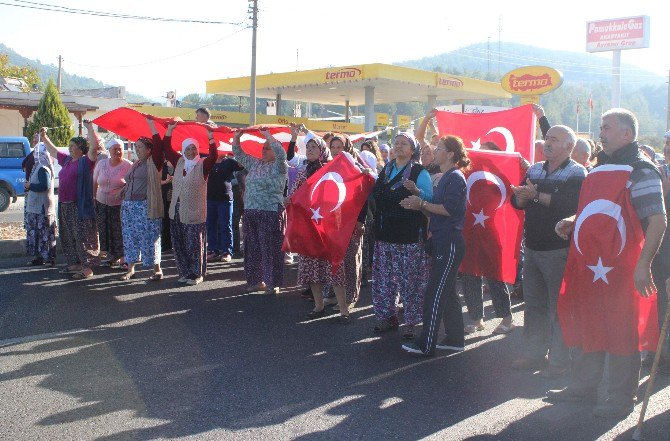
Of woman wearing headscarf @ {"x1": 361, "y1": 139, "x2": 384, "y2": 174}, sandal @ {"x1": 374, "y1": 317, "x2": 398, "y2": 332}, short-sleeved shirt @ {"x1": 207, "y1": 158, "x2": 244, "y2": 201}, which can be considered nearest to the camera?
sandal @ {"x1": 374, "y1": 317, "x2": 398, "y2": 332}

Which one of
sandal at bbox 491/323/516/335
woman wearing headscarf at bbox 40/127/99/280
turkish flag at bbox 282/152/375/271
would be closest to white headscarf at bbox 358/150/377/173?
turkish flag at bbox 282/152/375/271

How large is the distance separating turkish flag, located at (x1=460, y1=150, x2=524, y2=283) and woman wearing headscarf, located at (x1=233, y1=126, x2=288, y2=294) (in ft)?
8.37

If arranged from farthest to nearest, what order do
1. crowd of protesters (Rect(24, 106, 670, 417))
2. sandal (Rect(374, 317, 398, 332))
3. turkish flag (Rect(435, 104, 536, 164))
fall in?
turkish flag (Rect(435, 104, 536, 164)) < sandal (Rect(374, 317, 398, 332)) < crowd of protesters (Rect(24, 106, 670, 417))

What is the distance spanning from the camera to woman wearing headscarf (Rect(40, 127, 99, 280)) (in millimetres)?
9680

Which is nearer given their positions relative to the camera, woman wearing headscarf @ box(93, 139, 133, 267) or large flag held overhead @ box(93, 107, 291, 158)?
large flag held overhead @ box(93, 107, 291, 158)

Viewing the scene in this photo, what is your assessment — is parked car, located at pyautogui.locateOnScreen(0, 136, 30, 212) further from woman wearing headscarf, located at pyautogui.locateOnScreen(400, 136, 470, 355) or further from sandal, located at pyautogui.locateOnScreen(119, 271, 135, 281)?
woman wearing headscarf, located at pyautogui.locateOnScreen(400, 136, 470, 355)

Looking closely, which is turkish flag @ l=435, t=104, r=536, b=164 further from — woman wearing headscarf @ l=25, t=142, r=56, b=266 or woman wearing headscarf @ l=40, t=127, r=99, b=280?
woman wearing headscarf @ l=25, t=142, r=56, b=266

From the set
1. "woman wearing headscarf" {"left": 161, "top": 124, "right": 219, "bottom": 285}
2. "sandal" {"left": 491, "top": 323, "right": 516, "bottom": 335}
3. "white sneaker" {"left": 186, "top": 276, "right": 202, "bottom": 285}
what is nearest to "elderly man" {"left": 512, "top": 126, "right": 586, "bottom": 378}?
"sandal" {"left": 491, "top": 323, "right": 516, "bottom": 335}

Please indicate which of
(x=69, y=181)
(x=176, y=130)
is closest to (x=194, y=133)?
(x=176, y=130)

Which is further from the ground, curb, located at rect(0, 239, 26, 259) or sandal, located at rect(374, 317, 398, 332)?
curb, located at rect(0, 239, 26, 259)

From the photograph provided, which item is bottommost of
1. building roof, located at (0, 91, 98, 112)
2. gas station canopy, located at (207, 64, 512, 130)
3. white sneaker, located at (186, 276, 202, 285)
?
white sneaker, located at (186, 276, 202, 285)

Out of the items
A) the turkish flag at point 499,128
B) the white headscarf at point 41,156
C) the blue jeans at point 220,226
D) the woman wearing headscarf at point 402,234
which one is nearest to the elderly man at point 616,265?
the woman wearing headscarf at point 402,234

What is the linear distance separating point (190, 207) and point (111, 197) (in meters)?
1.68

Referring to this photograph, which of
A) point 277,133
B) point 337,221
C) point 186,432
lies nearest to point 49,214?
point 277,133
